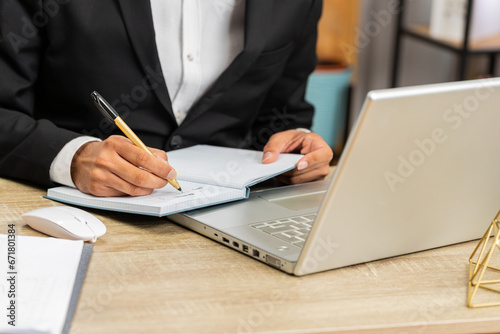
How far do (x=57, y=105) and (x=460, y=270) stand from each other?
36.8 inches

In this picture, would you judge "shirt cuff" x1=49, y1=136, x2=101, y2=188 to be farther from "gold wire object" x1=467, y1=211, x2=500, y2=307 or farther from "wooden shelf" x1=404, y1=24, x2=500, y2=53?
"wooden shelf" x1=404, y1=24, x2=500, y2=53

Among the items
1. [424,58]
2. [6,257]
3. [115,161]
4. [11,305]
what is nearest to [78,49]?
[115,161]

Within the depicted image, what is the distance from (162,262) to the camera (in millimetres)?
835

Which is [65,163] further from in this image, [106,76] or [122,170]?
[106,76]

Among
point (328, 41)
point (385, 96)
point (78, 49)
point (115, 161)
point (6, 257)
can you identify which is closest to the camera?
point (385, 96)

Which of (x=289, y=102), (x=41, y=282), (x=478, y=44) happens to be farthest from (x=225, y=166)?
(x=478, y=44)

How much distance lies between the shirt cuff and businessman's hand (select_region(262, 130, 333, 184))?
0.34m

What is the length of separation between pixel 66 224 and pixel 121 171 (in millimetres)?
138

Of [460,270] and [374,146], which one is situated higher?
[374,146]

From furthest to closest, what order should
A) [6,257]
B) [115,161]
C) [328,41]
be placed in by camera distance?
[328,41] → [115,161] → [6,257]

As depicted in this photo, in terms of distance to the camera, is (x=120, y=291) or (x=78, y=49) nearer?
(x=120, y=291)

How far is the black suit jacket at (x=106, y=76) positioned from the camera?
1.17 m

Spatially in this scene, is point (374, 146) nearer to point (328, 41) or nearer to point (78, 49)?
point (78, 49)

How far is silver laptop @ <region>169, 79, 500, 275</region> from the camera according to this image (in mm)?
709
